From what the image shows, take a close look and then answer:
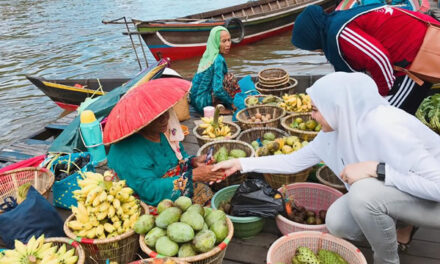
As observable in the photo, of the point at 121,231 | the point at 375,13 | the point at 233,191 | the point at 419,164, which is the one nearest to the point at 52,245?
the point at 121,231

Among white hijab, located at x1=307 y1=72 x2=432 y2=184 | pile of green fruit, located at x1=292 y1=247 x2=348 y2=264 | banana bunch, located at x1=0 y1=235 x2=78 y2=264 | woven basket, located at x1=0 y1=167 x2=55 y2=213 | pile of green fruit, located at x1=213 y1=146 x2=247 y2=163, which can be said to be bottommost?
pile of green fruit, located at x1=292 y1=247 x2=348 y2=264

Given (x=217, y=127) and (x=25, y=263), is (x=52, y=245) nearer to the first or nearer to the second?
(x=25, y=263)

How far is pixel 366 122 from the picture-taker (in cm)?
187

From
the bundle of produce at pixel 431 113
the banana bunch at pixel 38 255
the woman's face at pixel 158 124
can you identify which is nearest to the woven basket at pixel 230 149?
Answer: the woman's face at pixel 158 124

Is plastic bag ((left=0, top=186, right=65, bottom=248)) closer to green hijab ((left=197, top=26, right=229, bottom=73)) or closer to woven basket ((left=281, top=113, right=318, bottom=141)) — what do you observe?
woven basket ((left=281, top=113, right=318, bottom=141))

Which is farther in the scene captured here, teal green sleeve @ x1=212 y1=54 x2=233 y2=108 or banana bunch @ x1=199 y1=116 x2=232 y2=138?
teal green sleeve @ x1=212 y1=54 x2=233 y2=108

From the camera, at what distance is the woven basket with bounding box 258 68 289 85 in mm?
5520

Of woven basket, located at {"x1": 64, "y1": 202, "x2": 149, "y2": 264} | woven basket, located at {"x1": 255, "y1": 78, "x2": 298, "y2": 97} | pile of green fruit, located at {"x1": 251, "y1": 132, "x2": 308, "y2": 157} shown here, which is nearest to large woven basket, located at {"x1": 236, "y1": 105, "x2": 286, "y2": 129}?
Result: pile of green fruit, located at {"x1": 251, "y1": 132, "x2": 308, "y2": 157}

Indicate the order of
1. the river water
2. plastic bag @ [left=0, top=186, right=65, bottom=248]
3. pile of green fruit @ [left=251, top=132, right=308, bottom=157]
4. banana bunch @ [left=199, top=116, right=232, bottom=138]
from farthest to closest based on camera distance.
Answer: the river water → banana bunch @ [left=199, top=116, right=232, bottom=138] → pile of green fruit @ [left=251, top=132, right=308, bottom=157] → plastic bag @ [left=0, top=186, right=65, bottom=248]

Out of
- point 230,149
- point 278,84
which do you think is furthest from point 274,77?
point 230,149

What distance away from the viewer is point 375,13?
8.60 ft

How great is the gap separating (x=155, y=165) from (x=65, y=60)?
12.2 meters

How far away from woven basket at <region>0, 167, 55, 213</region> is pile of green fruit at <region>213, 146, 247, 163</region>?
166 cm

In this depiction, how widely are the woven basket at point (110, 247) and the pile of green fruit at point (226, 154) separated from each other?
1172mm
